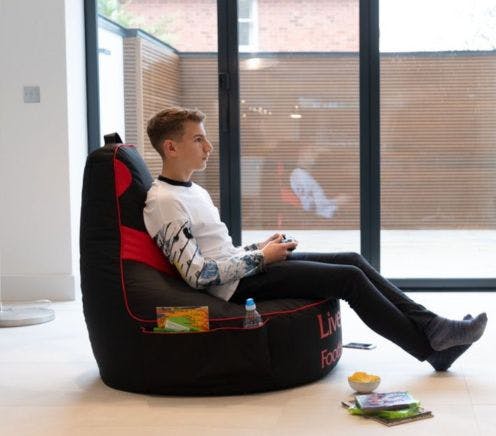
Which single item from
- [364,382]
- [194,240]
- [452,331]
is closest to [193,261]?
[194,240]

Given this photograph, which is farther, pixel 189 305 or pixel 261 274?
pixel 261 274

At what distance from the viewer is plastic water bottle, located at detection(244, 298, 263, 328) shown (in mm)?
3090

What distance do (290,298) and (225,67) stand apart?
283 centimetres

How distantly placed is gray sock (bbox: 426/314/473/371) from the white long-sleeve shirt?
2.40 ft

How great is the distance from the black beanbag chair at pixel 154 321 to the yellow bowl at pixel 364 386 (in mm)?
189

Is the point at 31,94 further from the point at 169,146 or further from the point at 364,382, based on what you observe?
the point at 364,382

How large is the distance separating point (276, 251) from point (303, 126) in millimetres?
2688

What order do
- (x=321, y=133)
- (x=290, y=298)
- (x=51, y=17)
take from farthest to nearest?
(x=321, y=133) < (x=51, y=17) < (x=290, y=298)

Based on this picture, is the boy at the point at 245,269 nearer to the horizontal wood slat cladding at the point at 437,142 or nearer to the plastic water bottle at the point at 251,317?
the plastic water bottle at the point at 251,317

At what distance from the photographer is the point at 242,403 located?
304 centimetres

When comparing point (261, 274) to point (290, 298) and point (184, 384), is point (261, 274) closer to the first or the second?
point (290, 298)

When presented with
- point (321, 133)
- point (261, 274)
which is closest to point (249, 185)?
point (321, 133)

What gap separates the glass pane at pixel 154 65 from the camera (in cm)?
584

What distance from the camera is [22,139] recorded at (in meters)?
5.54
